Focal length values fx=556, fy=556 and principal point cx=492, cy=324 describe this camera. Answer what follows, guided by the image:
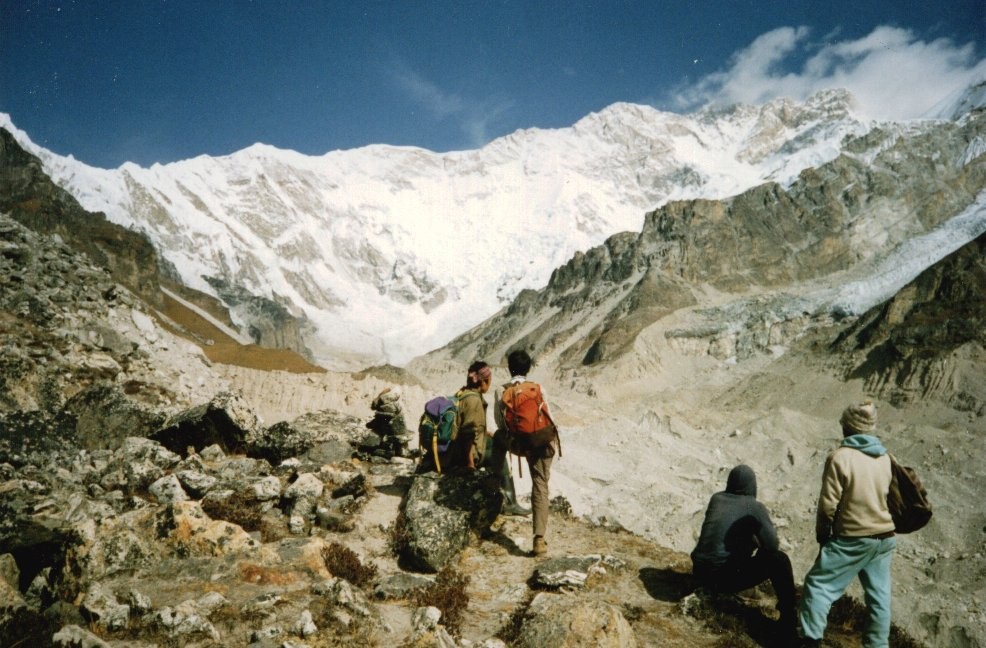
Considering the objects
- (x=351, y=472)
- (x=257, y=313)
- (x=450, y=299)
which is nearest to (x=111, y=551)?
(x=351, y=472)

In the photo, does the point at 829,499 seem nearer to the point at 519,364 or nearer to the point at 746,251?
the point at 519,364

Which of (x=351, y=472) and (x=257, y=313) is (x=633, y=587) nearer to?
(x=351, y=472)

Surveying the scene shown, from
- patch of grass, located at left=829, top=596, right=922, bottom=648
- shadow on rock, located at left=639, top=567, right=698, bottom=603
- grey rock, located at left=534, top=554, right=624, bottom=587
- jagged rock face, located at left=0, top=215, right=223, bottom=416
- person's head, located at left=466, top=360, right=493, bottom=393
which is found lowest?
patch of grass, located at left=829, top=596, right=922, bottom=648

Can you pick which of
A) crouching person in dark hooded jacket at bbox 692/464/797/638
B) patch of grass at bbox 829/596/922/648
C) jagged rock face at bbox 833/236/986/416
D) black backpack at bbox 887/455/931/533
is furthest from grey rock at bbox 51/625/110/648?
jagged rock face at bbox 833/236/986/416

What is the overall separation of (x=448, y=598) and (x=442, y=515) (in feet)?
4.27

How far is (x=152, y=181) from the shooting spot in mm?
168875

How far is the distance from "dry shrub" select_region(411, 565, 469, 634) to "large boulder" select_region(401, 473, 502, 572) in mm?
396

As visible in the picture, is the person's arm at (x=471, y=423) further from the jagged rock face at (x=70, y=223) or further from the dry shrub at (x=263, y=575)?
the jagged rock face at (x=70, y=223)

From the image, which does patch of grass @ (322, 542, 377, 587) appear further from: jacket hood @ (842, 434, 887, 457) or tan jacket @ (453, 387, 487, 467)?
jacket hood @ (842, 434, 887, 457)

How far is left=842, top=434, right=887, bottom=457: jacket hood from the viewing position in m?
4.65

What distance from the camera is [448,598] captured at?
5.49 meters

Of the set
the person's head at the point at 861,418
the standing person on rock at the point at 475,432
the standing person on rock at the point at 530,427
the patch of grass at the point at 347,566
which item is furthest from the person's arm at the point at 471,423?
the person's head at the point at 861,418

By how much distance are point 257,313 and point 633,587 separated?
111 metres

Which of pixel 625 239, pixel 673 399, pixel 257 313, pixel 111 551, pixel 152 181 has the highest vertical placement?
pixel 152 181
